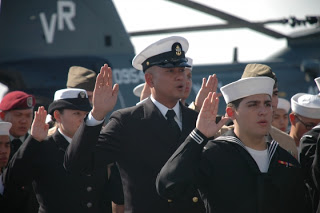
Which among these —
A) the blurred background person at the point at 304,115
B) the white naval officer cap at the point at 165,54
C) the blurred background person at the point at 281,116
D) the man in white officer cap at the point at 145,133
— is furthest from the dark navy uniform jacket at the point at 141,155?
the blurred background person at the point at 281,116

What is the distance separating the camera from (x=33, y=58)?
11.3 metres

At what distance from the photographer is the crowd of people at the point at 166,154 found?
3.68m

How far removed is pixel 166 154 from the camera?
4289 millimetres

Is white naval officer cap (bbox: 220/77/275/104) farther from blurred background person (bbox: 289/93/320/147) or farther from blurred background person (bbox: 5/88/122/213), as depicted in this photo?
blurred background person (bbox: 289/93/320/147)

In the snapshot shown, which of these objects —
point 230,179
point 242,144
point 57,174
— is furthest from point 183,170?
point 57,174

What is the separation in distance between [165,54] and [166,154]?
2.68ft

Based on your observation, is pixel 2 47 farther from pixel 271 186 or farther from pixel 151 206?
pixel 271 186

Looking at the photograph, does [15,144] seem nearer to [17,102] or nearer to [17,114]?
[17,114]

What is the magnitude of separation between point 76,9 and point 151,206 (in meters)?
7.87

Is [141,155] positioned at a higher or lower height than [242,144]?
lower

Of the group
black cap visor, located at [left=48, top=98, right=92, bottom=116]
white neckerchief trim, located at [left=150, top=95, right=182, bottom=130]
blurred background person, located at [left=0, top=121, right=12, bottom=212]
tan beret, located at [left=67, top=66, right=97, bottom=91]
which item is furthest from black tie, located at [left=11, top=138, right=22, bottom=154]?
white neckerchief trim, located at [left=150, top=95, right=182, bottom=130]

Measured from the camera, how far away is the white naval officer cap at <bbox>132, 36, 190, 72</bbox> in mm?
4562

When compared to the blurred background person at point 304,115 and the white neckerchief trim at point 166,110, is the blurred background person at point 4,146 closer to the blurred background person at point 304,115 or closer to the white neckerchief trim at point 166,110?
the white neckerchief trim at point 166,110

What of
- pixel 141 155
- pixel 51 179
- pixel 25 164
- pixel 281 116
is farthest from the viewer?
pixel 281 116
